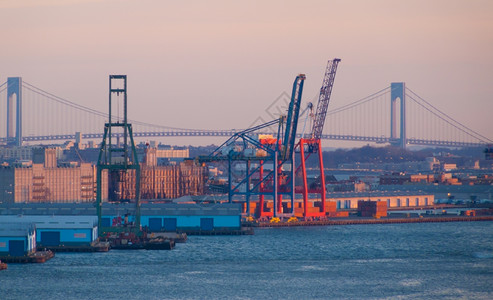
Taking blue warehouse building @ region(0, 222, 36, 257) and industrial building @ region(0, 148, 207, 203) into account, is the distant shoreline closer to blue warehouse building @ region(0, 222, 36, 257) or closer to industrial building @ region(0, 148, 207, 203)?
industrial building @ region(0, 148, 207, 203)

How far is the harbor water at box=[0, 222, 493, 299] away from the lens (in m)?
32.5

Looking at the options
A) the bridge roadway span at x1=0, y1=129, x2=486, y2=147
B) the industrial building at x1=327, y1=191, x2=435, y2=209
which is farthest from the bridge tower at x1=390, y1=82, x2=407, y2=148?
the industrial building at x1=327, y1=191, x2=435, y2=209

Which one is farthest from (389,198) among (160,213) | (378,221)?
(160,213)

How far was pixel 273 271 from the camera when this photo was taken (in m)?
37.1

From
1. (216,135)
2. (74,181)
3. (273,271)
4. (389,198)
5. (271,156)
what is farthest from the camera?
(216,135)

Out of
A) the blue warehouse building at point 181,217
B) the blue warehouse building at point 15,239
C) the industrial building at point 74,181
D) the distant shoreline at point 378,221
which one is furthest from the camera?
the industrial building at point 74,181

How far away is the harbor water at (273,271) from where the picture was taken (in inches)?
1281

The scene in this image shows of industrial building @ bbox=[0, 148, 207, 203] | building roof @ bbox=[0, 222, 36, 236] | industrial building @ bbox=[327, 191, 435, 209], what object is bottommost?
building roof @ bbox=[0, 222, 36, 236]

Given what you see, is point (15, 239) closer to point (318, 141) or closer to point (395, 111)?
point (318, 141)

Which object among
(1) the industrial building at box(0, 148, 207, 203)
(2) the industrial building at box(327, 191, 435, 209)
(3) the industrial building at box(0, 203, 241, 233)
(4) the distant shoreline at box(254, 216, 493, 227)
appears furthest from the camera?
(2) the industrial building at box(327, 191, 435, 209)

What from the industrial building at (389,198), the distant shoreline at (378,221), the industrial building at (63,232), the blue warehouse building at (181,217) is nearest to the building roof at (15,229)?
the industrial building at (63,232)

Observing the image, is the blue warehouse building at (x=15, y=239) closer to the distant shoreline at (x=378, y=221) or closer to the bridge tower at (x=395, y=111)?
the distant shoreline at (x=378, y=221)

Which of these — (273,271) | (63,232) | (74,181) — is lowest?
(273,271)

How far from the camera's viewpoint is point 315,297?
31.9 m
